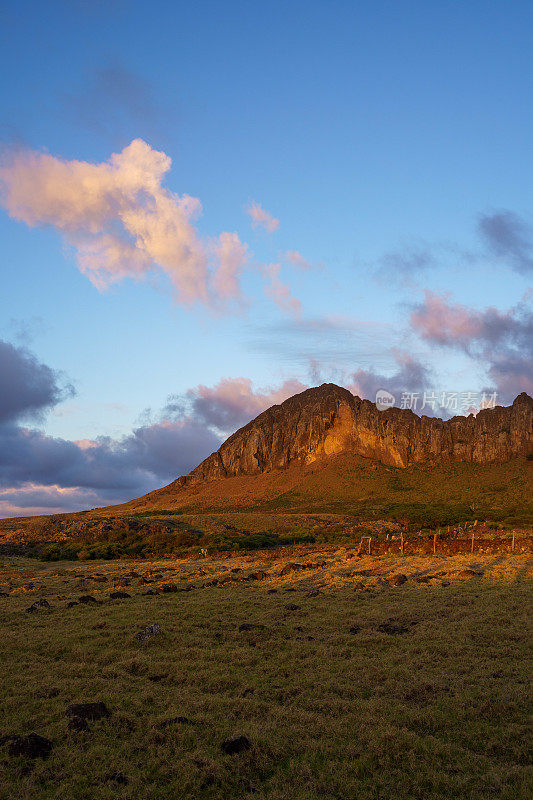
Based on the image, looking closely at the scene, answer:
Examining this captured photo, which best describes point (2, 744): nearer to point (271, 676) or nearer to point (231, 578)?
point (271, 676)

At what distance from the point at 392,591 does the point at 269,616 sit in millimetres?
7111

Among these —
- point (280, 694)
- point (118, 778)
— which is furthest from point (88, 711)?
point (280, 694)

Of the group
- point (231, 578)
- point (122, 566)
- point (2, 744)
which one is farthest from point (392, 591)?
point (122, 566)

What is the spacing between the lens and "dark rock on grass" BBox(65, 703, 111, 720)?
991cm

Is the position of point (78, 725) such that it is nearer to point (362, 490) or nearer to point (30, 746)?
point (30, 746)

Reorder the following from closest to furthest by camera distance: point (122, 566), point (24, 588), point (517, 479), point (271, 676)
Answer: point (271, 676)
point (24, 588)
point (122, 566)
point (517, 479)

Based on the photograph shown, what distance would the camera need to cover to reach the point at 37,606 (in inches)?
832

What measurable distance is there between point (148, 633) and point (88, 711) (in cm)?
629

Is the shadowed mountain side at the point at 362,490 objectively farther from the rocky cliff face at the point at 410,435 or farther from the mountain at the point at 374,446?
the rocky cliff face at the point at 410,435

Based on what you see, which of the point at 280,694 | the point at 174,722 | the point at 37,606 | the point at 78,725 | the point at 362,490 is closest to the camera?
the point at 78,725

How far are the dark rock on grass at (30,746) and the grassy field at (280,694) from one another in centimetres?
16

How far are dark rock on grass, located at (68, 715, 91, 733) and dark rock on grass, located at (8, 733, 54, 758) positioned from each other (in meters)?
0.61

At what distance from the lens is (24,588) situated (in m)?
26.3

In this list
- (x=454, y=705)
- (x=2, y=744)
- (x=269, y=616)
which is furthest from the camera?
(x=269, y=616)
